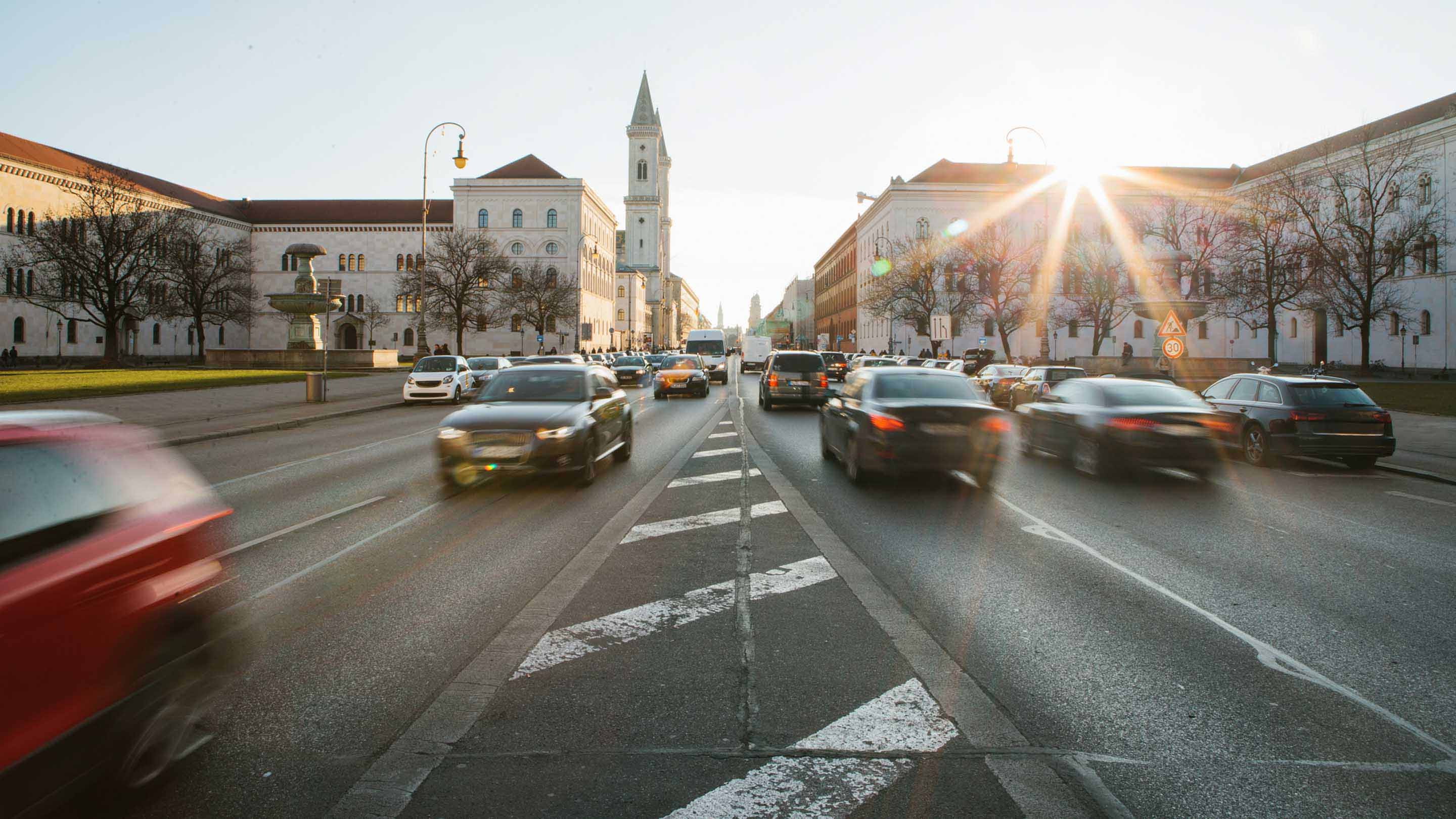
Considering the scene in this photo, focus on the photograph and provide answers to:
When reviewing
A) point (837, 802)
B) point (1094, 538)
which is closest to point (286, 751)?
point (837, 802)

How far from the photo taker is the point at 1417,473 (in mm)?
13133

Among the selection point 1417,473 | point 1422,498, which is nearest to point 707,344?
point 1417,473

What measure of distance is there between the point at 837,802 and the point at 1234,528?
285 inches

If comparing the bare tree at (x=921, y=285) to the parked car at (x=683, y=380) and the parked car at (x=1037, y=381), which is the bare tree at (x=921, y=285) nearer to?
the parked car at (x=683, y=380)

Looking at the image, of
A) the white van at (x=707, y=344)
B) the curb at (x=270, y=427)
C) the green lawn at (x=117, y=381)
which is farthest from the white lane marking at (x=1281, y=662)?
the white van at (x=707, y=344)

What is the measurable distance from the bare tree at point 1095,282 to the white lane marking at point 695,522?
142ft

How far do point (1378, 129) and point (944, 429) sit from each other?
6303 centimetres

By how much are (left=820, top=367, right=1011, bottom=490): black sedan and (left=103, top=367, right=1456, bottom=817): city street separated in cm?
96

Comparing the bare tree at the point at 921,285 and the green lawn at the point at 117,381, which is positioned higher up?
the bare tree at the point at 921,285

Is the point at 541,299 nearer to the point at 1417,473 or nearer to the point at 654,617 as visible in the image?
the point at 1417,473

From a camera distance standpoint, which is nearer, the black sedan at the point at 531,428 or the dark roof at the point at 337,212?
the black sedan at the point at 531,428

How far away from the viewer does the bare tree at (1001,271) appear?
49375mm

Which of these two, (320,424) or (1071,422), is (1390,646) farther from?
(320,424)

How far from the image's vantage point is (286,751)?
3523 millimetres
